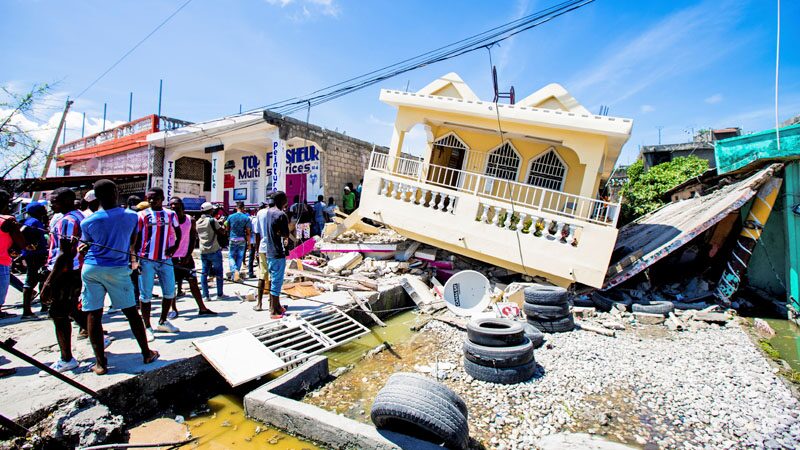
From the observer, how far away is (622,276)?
7906 millimetres

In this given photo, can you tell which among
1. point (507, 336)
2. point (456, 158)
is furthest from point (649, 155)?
point (507, 336)

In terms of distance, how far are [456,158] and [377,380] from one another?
369 inches

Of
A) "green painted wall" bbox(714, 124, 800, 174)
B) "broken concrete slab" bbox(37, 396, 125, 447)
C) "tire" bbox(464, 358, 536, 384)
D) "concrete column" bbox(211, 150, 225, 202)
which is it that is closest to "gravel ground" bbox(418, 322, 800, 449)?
"tire" bbox(464, 358, 536, 384)

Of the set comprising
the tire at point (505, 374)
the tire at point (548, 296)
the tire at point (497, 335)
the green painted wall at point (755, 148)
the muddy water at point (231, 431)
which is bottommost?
the muddy water at point (231, 431)

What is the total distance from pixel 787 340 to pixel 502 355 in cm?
615

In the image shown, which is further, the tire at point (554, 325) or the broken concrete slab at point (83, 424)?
the tire at point (554, 325)

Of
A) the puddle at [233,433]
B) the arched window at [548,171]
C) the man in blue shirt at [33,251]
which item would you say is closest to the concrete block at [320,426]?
the puddle at [233,433]

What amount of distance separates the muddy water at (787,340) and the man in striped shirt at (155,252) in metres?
8.75

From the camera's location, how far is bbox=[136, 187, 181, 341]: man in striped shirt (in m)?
4.67

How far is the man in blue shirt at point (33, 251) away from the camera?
5062 millimetres

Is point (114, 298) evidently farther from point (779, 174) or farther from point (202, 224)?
point (779, 174)

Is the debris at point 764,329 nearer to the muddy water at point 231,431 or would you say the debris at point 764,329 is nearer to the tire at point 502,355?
the tire at point 502,355

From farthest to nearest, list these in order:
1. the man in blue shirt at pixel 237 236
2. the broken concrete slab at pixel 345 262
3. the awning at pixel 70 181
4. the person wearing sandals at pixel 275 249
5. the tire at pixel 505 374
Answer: the awning at pixel 70 181, the broken concrete slab at pixel 345 262, the man in blue shirt at pixel 237 236, the person wearing sandals at pixel 275 249, the tire at pixel 505 374

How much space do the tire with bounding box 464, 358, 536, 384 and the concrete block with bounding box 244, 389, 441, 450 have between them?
69.6 inches
